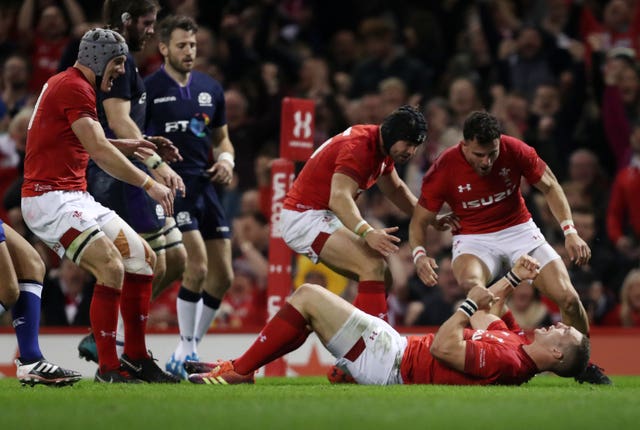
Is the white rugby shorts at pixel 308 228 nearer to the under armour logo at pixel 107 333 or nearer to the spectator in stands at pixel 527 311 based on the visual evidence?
the under armour logo at pixel 107 333

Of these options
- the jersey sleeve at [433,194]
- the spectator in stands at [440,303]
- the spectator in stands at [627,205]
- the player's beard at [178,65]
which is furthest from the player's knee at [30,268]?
the spectator in stands at [627,205]

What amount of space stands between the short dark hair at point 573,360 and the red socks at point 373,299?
1.48m

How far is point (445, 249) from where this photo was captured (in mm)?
14047

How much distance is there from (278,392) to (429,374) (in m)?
1.08

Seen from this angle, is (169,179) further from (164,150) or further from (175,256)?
(175,256)

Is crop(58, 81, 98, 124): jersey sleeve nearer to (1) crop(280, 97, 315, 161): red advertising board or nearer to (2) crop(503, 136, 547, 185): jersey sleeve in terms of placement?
(1) crop(280, 97, 315, 161): red advertising board

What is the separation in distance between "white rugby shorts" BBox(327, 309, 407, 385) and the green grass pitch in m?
0.15

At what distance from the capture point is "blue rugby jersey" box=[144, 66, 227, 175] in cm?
1052

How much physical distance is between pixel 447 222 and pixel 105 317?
296cm

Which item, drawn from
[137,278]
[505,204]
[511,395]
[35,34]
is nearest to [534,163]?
[505,204]

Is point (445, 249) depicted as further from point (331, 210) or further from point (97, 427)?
point (97, 427)

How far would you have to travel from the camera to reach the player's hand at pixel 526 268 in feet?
28.0

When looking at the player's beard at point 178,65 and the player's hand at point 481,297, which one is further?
the player's beard at point 178,65

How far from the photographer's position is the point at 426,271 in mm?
9102
